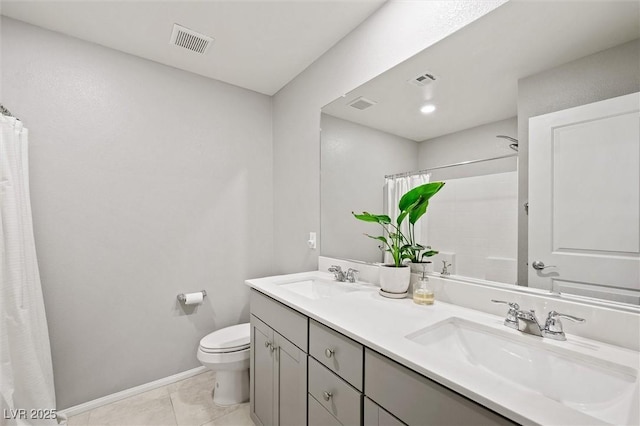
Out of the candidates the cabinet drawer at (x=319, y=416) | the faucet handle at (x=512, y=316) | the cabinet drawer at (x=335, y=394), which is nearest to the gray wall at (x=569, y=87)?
the faucet handle at (x=512, y=316)

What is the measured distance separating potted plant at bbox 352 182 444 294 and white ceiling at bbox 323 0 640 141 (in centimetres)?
31

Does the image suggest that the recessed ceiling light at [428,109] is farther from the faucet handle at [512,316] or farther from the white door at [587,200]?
the faucet handle at [512,316]

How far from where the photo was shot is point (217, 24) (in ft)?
5.65

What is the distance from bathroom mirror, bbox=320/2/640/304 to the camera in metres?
0.95

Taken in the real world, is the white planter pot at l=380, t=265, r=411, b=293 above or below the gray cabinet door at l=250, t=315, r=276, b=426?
above

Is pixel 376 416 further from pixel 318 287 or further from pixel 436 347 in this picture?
pixel 318 287

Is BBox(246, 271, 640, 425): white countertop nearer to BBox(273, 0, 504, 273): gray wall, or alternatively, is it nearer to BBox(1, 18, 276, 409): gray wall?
BBox(273, 0, 504, 273): gray wall

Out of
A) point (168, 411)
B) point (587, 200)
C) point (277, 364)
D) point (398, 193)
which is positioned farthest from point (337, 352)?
point (168, 411)

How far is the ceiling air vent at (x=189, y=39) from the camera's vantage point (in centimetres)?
178

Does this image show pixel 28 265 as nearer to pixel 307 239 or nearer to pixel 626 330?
pixel 307 239

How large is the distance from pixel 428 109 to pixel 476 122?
0.25 meters

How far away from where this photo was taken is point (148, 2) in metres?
1.55

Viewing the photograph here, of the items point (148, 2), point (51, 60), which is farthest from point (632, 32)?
point (51, 60)

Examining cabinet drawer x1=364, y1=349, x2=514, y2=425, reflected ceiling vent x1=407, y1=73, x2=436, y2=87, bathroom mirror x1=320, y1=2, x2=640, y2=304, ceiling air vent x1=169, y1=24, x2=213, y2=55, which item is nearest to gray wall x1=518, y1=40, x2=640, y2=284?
bathroom mirror x1=320, y1=2, x2=640, y2=304
